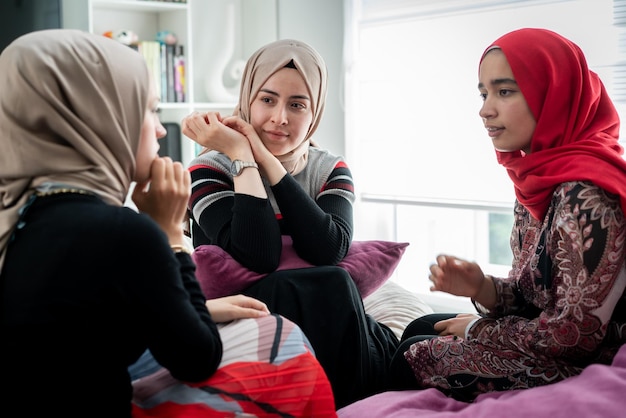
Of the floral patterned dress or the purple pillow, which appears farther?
the purple pillow

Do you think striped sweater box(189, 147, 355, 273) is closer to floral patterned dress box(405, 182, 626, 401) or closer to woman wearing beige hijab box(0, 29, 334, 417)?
floral patterned dress box(405, 182, 626, 401)

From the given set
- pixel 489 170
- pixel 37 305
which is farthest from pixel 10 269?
pixel 489 170

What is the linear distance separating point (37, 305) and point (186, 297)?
0.23m

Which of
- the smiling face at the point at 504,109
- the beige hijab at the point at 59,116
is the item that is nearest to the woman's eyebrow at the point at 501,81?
the smiling face at the point at 504,109

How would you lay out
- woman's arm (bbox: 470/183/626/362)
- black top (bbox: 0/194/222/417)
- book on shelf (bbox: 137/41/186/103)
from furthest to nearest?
book on shelf (bbox: 137/41/186/103)
woman's arm (bbox: 470/183/626/362)
black top (bbox: 0/194/222/417)

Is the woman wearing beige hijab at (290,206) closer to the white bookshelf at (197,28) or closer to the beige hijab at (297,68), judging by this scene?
the beige hijab at (297,68)

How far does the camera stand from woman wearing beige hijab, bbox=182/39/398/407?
1.87 metres

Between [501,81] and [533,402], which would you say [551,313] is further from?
[501,81]

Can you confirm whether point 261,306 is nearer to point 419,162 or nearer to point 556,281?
point 556,281

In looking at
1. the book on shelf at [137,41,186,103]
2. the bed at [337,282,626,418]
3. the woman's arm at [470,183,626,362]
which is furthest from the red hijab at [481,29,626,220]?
the book on shelf at [137,41,186,103]

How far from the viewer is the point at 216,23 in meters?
4.28

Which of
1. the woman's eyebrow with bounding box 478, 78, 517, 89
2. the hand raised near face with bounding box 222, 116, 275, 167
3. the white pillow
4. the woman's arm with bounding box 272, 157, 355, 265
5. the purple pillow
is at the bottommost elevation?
the white pillow

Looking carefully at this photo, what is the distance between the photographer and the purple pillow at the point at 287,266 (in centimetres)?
192

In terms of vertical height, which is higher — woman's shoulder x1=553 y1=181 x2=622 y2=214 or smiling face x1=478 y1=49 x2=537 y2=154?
smiling face x1=478 y1=49 x2=537 y2=154
